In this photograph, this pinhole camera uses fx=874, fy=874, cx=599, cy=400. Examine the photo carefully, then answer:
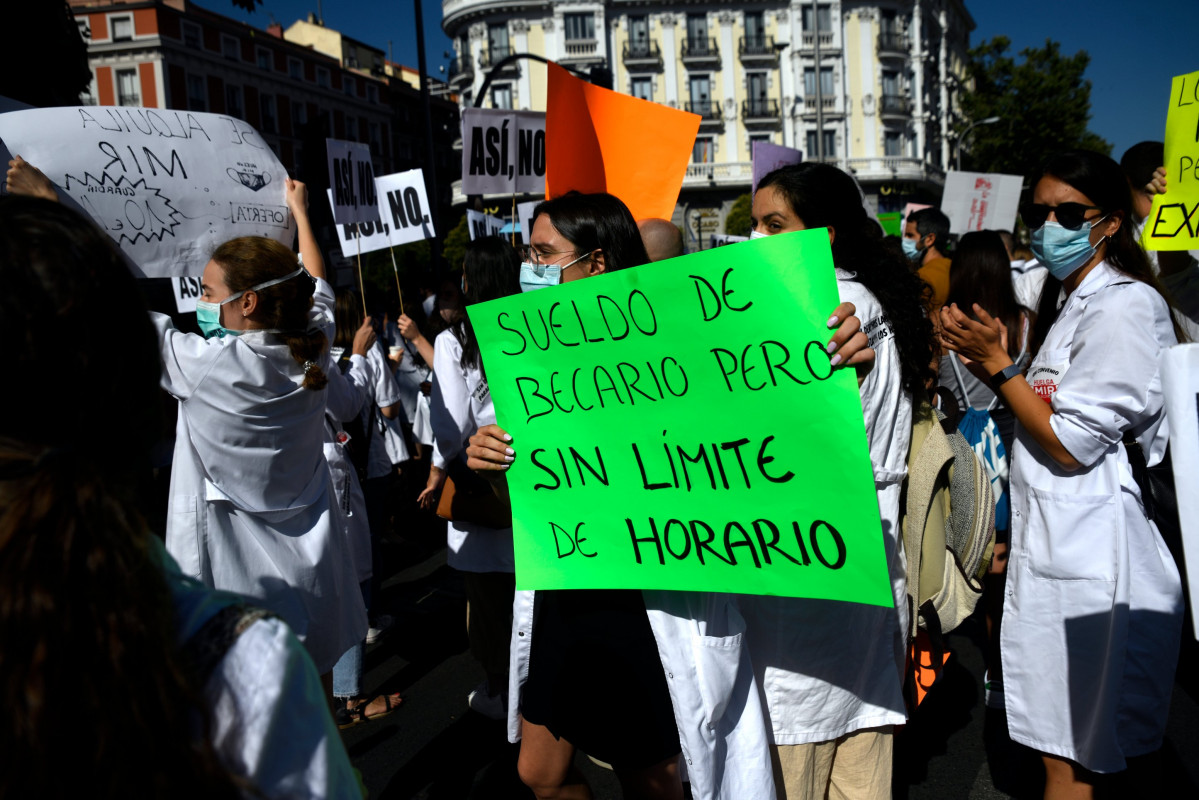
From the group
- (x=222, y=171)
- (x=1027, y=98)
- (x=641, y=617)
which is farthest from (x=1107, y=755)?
(x=1027, y=98)

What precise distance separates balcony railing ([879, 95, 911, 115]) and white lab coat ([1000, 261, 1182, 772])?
4885 cm

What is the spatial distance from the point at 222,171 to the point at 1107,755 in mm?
3319

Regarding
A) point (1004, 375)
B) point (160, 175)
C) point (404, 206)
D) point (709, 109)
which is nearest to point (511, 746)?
point (1004, 375)

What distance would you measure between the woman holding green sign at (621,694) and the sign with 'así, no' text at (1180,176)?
196 cm

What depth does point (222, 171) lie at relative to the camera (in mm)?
3145

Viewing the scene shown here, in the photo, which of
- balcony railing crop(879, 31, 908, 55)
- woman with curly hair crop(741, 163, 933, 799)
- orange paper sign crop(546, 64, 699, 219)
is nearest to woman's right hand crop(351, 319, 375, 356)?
orange paper sign crop(546, 64, 699, 219)

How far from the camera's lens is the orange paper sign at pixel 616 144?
388 cm

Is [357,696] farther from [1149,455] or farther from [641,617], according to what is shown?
[1149,455]

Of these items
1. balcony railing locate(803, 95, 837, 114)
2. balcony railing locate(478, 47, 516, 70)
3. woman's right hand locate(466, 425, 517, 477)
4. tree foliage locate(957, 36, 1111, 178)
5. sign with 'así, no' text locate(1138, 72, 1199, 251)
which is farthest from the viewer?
balcony railing locate(803, 95, 837, 114)

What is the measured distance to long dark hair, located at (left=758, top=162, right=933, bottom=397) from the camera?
232 cm

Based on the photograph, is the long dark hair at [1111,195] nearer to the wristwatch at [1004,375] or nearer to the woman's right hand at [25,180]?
the wristwatch at [1004,375]

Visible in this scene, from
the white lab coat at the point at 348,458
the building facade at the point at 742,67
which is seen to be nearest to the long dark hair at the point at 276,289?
the white lab coat at the point at 348,458

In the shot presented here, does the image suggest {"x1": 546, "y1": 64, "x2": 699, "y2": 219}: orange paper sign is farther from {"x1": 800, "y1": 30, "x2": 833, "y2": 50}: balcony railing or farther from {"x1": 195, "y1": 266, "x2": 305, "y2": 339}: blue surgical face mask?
{"x1": 800, "y1": 30, "x2": 833, "y2": 50}: balcony railing

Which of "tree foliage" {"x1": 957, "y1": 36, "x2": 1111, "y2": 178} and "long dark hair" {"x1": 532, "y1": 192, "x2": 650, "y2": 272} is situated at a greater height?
"tree foliage" {"x1": 957, "y1": 36, "x2": 1111, "y2": 178}
